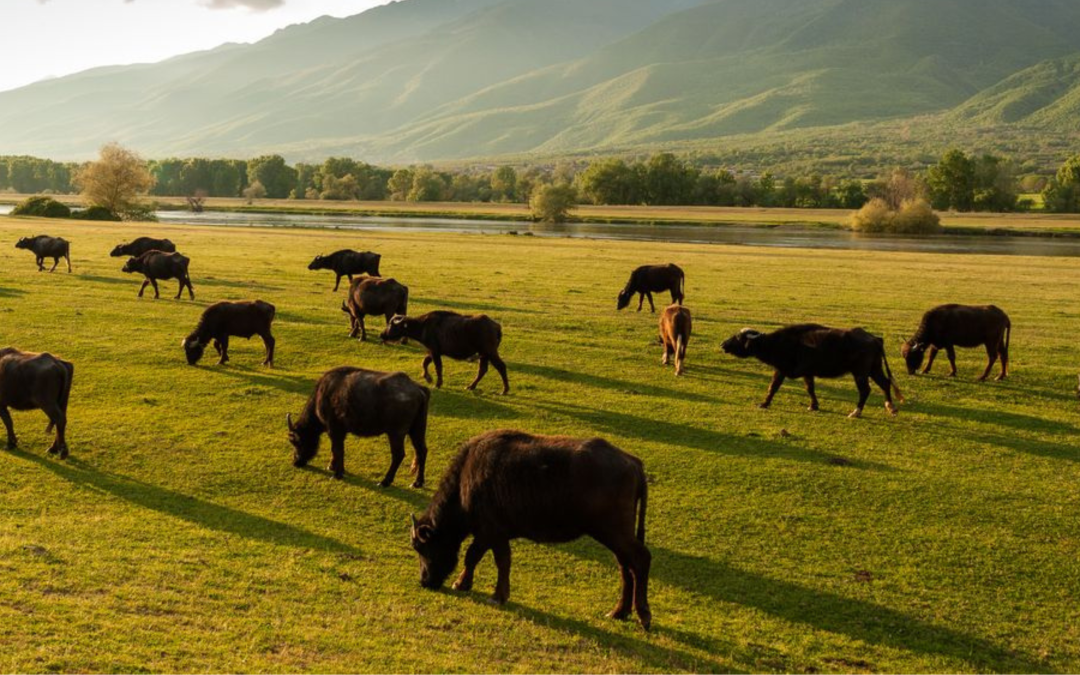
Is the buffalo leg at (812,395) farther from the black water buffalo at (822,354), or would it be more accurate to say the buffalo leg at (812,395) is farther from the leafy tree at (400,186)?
the leafy tree at (400,186)

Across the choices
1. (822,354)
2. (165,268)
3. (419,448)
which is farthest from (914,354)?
(165,268)

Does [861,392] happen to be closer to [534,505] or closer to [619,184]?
[534,505]

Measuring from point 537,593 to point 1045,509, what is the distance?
295 inches

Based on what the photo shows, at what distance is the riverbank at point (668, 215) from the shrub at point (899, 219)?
3317 mm

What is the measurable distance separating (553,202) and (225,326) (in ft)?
303

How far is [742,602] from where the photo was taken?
29.4ft

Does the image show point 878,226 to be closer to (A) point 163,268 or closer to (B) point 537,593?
(A) point 163,268

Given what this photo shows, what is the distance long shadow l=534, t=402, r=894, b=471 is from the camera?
531 inches

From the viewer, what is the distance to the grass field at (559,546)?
312 inches

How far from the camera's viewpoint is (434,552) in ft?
29.7

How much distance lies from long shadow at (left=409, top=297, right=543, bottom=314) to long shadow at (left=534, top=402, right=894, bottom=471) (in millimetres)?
10903

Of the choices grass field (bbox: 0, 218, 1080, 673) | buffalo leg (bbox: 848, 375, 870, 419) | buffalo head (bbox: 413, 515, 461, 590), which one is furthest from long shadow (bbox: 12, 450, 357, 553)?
buffalo leg (bbox: 848, 375, 870, 419)

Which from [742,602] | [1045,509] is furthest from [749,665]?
[1045,509]

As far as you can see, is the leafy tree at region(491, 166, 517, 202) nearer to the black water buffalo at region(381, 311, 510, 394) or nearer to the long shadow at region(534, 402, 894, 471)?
the black water buffalo at region(381, 311, 510, 394)
